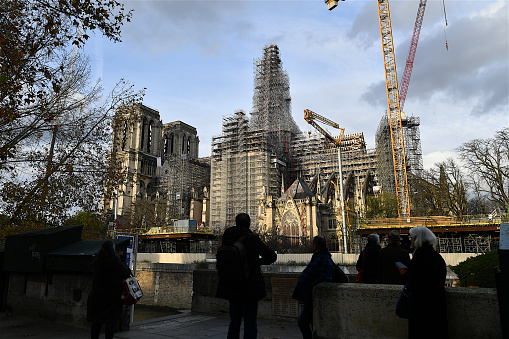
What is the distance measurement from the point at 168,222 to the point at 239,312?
67107mm

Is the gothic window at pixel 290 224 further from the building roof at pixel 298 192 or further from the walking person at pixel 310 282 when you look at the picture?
the walking person at pixel 310 282

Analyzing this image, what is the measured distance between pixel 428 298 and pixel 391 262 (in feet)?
6.54

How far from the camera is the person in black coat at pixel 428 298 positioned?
153 inches

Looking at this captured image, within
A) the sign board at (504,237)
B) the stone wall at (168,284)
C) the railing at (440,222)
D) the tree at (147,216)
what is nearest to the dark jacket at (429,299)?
the sign board at (504,237)

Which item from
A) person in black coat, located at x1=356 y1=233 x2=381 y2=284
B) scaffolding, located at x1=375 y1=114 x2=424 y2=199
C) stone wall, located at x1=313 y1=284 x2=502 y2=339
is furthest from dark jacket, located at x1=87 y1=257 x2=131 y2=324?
scaffolding, located at x1=375 y1=114 x2=424 y2=199

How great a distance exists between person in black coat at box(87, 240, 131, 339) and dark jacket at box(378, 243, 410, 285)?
4.07 m

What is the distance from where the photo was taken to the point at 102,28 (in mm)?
9547

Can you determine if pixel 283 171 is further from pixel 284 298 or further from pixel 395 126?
pixel 284 298

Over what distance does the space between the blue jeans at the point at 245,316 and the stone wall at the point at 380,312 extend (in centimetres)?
104

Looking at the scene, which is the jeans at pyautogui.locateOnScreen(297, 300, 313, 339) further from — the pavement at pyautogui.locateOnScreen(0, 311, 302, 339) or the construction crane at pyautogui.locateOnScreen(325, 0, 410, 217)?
the construction crane at pyautogui.locateOnScreen(325, 0, 410, 217)

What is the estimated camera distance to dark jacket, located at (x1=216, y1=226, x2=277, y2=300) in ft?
15.3

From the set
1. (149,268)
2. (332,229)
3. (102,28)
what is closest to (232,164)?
(332,229)

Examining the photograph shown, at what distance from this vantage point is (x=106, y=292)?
5.70 m

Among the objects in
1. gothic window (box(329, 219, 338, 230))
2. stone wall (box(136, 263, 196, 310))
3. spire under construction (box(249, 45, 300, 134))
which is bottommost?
stone wall (box(136, 263, 196, 310))
